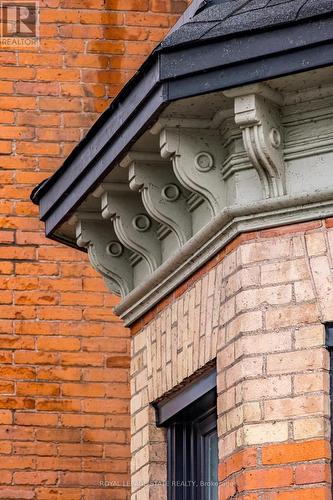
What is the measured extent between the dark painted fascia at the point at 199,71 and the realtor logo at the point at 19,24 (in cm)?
327

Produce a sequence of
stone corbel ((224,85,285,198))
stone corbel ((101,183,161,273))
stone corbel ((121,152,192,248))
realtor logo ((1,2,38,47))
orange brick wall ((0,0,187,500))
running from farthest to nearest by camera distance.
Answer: realtor logo ((1,2,38,47)) → orange brick wall ((0,0,187,500)) → stone corbel ((101,183,161,273)) → stone corbel ((121,152,192,248)) → stone corbel ((224,85,285,198))

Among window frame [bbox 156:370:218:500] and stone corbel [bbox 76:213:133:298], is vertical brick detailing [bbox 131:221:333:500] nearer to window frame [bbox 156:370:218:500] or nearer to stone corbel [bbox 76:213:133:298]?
window frame [bbox 156:370:218:500]

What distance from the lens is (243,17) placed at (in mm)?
6633

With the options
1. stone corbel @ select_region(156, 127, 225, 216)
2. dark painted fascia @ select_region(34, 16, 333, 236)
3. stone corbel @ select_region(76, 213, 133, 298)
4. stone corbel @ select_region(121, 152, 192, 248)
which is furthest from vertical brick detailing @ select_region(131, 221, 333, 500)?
stone corbel @ select_region(76, 213, 133, 298)

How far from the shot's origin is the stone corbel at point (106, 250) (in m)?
8.20

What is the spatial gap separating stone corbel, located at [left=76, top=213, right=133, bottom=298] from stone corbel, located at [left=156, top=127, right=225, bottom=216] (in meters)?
1.18

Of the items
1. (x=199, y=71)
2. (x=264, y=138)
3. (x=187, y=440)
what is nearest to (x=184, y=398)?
(x=187, y=440)

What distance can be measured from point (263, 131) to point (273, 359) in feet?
3.19

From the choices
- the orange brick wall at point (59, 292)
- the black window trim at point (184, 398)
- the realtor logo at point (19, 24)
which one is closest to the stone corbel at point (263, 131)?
the black window trim at point (184, 398)

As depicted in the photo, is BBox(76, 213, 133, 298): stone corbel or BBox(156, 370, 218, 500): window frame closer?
BBox(156, 370, 218, 500): window frame

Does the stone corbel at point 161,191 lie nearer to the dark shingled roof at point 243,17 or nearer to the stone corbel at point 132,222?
the stone corbel at point 132,222

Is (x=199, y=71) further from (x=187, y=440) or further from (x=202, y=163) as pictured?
(x=187, y=440)

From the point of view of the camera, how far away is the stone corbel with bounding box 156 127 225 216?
277 inches

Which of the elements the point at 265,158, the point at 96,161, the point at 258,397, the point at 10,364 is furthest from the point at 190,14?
the point at 10,364
